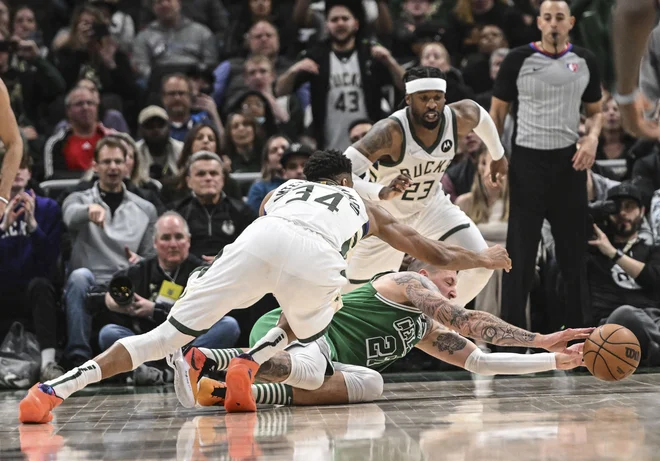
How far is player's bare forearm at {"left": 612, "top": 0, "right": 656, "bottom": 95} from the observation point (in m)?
3.04

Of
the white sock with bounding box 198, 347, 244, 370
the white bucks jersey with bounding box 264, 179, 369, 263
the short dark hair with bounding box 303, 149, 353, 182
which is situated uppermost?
the short dark hair with bounding box 303, 149, 353, 182

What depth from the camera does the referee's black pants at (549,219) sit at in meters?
9.04

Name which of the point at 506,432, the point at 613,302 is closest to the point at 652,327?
the point at 613,302

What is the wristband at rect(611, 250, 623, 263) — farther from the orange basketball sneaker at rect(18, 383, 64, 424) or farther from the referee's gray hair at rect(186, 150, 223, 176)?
the orange basketball sneaker at rect(18, 383, 64, 424)

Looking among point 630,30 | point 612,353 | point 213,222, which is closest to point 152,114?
point 213,222

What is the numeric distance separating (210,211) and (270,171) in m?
0.87

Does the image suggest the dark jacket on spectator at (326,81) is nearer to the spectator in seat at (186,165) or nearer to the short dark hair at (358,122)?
the short dark hair at (358,122)

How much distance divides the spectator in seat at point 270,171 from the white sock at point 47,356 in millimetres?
2310

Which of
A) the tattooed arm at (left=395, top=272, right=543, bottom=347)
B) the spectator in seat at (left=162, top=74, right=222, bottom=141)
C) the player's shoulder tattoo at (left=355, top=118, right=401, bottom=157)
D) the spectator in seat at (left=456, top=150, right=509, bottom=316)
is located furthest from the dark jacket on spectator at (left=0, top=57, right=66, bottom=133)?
the tattooed arm at (left=395, top=272, right=543, bottom=347)

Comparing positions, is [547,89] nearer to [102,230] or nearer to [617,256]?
[617,256]

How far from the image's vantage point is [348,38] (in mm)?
11469

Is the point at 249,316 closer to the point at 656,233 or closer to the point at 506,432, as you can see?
the point at 656,233

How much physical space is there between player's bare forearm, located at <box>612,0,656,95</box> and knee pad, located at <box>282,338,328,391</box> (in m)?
3.47

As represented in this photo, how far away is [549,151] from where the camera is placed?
920cm
